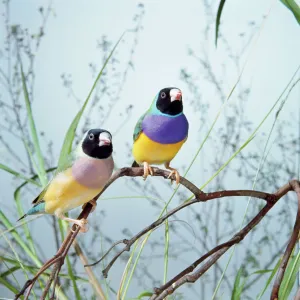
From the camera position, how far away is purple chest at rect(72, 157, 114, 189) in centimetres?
56

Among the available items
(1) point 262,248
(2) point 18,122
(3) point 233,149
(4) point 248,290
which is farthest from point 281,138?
(2) point 18,122

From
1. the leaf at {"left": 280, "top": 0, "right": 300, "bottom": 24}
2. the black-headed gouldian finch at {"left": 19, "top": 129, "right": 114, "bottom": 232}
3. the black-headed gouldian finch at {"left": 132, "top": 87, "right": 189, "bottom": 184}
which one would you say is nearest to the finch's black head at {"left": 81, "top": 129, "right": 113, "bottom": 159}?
the black-headed gouldian finch at {"left": 19, "top": 129, "right": 114, "bottom": 232}

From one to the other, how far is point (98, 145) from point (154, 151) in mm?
134

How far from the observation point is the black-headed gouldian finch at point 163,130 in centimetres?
69

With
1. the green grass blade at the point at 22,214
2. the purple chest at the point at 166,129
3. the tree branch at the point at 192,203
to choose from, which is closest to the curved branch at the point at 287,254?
the tree branch at the point at 192,203

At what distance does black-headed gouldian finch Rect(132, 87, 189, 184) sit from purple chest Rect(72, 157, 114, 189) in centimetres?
12

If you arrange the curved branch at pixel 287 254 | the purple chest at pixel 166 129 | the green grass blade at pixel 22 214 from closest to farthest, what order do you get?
1. the curved branch at pixel 287 254
2. the purple chest at pixel 166 129
3. the green grass blade at pixel 22 214

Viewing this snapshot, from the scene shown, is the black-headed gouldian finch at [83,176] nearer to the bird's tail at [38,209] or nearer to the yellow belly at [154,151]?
the bird's tail at [38,209]

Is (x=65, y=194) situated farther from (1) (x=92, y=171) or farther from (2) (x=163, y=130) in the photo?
(2) (x=163, y=130)

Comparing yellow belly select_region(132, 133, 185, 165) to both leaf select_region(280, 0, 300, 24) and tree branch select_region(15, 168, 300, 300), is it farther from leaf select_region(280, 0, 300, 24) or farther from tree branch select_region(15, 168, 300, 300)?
leaf select_region(280, 0, 300, 24)

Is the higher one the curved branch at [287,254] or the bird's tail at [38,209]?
the bird's tail at [38,209]

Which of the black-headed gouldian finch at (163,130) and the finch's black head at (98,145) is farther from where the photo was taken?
the black-headed gouldian finch at (163,130)

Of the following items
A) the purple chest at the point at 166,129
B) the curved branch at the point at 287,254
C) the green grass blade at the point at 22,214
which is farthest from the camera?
the green grass blade at the point at 22,214

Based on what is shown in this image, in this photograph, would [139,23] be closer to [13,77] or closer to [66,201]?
[13,77]
